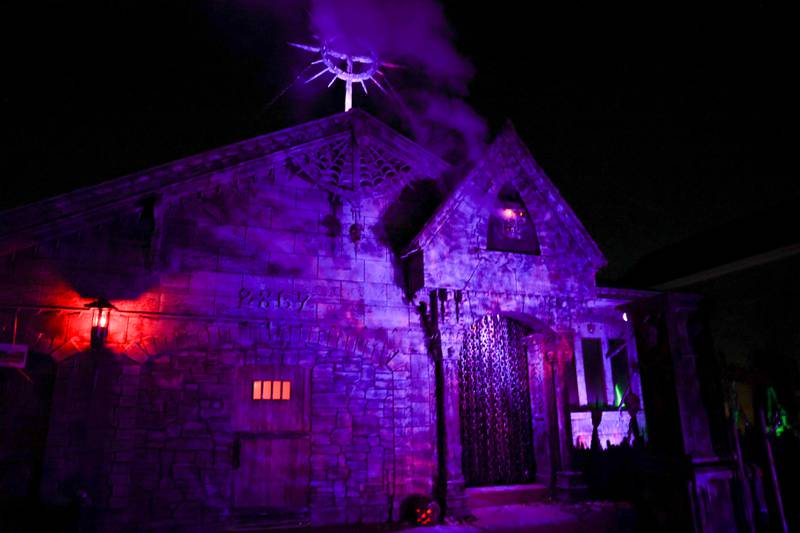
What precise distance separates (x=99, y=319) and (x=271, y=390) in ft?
10.6

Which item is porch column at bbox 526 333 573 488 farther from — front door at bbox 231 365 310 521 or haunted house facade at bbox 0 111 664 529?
front door at bbox 231 365 310 521

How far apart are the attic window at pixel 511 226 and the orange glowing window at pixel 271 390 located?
203 inches

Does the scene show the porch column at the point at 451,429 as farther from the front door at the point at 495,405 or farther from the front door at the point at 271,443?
the front door at the point at 271,443

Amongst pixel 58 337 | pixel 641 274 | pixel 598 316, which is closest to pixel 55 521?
pixel 58 337

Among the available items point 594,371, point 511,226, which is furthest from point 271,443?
point 594,371

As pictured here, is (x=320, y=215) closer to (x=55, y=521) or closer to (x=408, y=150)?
(x=408, y=150)

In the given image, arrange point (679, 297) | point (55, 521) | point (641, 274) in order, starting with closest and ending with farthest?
point (55, 521) → point (679, 297) → point (641, 274)

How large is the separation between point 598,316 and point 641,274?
30.0 ft

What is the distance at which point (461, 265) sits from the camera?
10133 mm

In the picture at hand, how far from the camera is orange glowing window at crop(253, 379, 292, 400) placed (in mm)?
9288

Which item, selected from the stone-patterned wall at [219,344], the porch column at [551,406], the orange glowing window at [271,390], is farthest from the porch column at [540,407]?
the orange glowing window at [271,390]

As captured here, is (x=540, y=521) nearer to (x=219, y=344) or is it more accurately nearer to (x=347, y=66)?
(x=219, y=344)

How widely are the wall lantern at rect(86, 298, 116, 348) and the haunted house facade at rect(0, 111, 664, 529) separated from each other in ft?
0.12

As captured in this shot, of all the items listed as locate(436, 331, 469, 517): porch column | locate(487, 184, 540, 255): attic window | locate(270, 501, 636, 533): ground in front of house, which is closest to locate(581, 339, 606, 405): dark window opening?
locate(270, 501, 636, 533): ground in front of house
